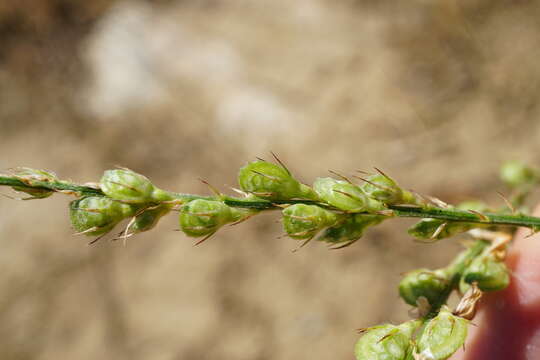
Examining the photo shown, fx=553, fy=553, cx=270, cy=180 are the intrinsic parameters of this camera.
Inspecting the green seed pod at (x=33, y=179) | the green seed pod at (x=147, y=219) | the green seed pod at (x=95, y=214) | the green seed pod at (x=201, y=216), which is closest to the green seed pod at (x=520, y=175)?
the green seed pod at (x=201, y=216)

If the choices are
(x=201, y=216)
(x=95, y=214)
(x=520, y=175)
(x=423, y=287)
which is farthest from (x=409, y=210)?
(x=520, y=175)

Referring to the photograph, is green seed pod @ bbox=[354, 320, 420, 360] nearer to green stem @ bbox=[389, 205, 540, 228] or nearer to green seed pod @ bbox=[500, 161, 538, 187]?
green stem @ bbox=[389, 205, 540, 228]

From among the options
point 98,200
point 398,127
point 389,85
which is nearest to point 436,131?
point 398,127

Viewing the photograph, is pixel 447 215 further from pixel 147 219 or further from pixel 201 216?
pixel 147 219

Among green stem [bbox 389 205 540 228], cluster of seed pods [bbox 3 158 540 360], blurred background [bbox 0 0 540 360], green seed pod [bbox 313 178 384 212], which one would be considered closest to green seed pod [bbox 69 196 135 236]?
cluster of seed pods [bbox 3 158 540 360]

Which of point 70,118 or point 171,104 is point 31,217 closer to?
point 70,118
